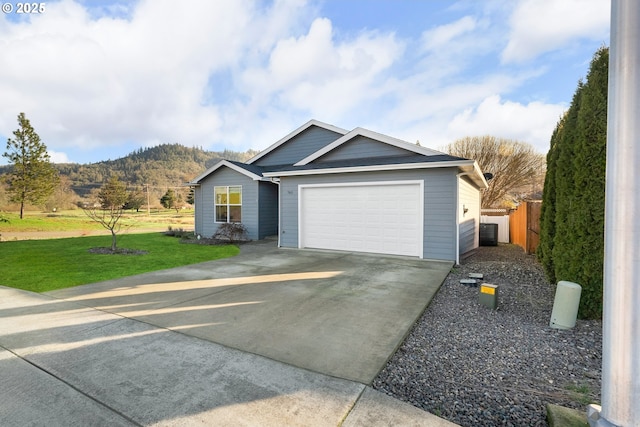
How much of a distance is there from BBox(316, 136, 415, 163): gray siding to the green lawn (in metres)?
4.86

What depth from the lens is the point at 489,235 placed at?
12414 millimetres

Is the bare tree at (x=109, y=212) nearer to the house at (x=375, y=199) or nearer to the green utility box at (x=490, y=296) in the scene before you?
the house at (x=375, y=199)

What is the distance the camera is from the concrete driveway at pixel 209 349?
2178mm

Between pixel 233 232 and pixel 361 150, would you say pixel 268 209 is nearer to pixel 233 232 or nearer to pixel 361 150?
pixel 233 232

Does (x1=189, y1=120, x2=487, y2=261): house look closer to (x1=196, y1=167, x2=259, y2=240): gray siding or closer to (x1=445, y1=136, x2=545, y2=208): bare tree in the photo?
(x1=196, y1=167, x2=259, y2=240): gray siding

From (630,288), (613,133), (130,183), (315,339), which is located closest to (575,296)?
(630,288)

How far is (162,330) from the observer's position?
143 inches

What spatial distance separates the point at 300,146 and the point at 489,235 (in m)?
9.72

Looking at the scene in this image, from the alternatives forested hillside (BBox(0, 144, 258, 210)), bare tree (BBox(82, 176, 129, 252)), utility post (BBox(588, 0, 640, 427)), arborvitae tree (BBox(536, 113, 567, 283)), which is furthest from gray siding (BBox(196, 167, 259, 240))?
forested hillside (BBox(0, 144, 258, 210))

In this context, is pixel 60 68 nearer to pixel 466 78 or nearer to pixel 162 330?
pixel 162 330

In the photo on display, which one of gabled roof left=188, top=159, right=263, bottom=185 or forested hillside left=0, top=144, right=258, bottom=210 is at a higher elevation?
forested hillside left=0, top=144, right=258, bottom=210

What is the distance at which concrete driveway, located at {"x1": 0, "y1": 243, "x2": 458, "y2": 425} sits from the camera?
2178mm

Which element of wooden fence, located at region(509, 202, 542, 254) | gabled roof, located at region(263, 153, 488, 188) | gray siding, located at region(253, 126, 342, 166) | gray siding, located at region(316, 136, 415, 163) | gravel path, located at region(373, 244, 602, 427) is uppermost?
gray siding, located at region(253, 126, 342, 166)

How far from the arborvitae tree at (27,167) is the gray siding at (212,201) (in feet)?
73.9
